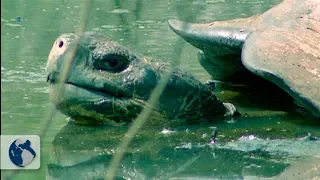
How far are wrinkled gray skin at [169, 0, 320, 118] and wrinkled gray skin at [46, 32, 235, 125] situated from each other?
0.37 metres

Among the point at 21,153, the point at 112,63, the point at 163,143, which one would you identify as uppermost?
the point at 21,153

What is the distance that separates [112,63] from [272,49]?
762mm

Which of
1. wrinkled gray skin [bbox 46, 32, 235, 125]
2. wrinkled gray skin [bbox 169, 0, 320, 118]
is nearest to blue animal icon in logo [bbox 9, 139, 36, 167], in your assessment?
wrinkled gray skin [bbox 46, 32, 235, 125]

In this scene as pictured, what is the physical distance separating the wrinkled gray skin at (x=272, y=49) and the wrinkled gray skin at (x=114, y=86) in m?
0.37

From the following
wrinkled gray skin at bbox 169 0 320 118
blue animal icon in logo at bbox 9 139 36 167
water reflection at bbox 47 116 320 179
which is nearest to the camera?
blue animal icon in logo at bbox 9 139 36 167

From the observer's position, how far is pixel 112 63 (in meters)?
3.54

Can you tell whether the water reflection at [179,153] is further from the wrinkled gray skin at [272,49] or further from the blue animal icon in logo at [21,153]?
the blue animal icon in logo at [21,153]

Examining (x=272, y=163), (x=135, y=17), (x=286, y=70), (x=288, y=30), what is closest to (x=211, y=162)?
(x=272, y=163)

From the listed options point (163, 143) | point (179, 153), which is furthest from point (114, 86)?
point (179, 153)

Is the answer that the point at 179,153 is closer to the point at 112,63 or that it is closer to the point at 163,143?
the point at 163,143

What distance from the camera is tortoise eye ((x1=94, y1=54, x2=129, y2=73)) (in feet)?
11.5

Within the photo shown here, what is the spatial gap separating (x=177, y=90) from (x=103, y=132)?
1.29 feet

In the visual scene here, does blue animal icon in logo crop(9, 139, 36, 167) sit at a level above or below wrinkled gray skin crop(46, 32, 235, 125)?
above

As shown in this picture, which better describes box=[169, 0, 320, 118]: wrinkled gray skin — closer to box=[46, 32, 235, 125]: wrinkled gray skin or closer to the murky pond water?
the murky pond water
